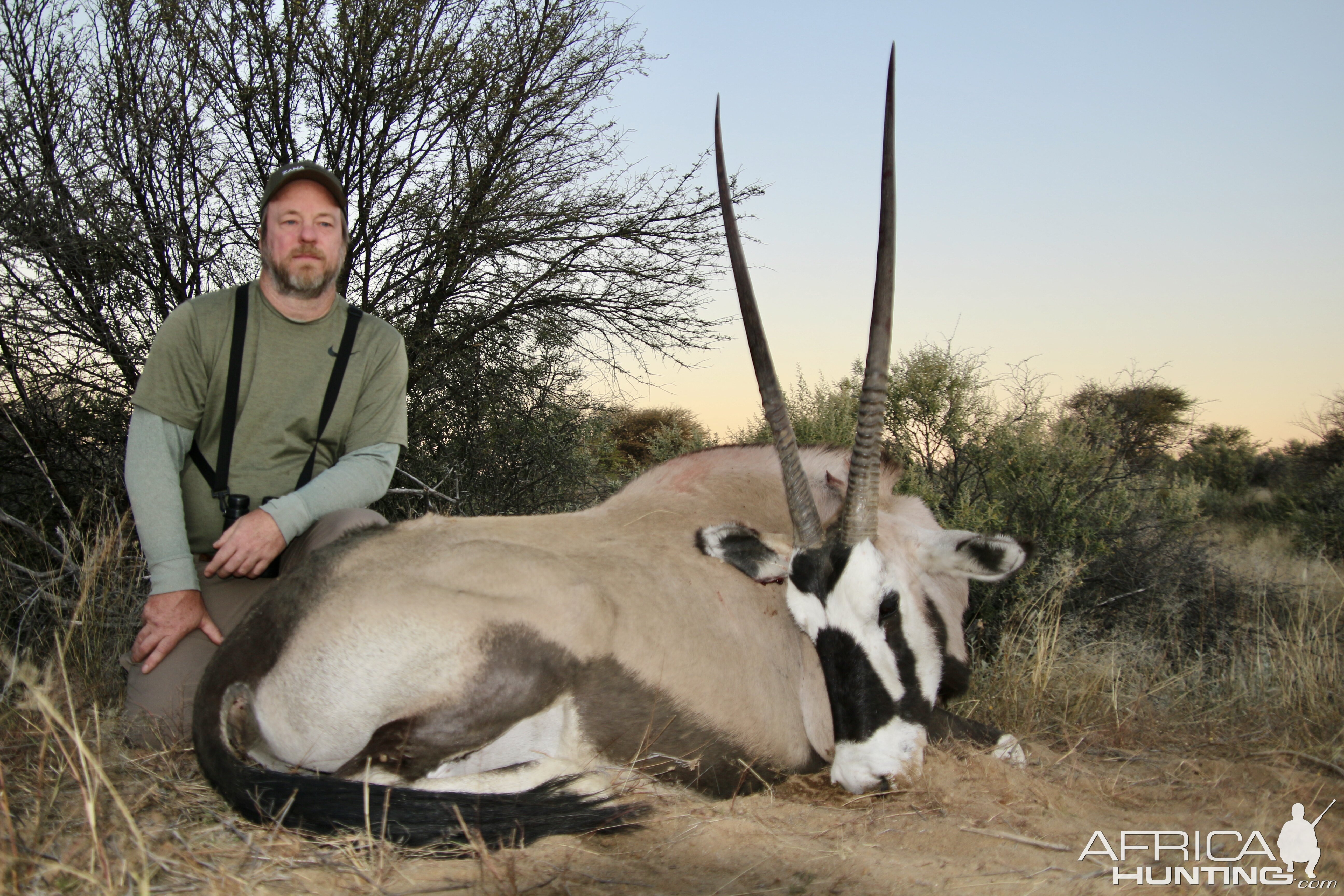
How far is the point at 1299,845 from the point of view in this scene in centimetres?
270

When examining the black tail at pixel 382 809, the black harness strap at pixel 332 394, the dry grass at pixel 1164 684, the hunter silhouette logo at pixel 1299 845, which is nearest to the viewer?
the black tail at pixel 382 809

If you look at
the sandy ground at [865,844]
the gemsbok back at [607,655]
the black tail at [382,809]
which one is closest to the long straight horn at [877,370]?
the gemsbok back at [607,655]

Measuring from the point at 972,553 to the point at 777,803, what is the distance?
118cm

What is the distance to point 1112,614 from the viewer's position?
6.67 m

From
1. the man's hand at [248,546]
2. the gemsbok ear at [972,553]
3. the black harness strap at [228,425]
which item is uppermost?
the black harness strap at [228,425]

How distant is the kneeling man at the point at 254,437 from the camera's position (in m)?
3.20

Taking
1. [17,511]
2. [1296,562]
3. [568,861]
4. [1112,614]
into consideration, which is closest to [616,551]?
[568,861]

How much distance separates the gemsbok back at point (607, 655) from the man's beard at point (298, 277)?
1174 mm

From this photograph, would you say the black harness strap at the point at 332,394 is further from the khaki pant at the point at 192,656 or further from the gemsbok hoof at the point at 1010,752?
the gemsbok hoof at the point at 1010,752

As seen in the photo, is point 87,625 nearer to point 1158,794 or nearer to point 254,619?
point 254,619

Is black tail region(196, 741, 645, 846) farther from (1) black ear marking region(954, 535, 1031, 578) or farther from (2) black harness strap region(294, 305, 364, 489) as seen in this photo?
(1) black ear marking region(954, 535, 1031, 578)

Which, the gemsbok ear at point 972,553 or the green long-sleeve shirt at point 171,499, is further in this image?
the gemsbok ear at point 972,553

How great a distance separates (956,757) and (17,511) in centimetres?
651
